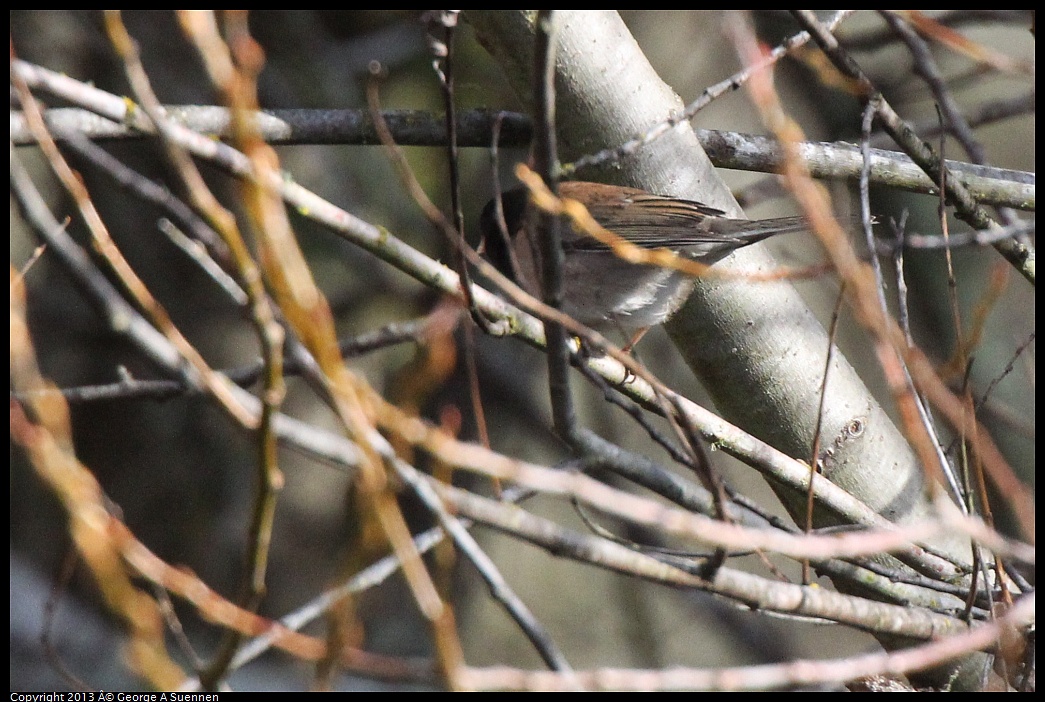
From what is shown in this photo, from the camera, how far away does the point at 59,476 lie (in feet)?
3.52

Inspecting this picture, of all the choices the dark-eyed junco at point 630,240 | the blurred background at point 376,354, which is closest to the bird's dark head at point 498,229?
the dark-eyed junco at point 630,240

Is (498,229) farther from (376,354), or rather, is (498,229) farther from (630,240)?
(376,354)

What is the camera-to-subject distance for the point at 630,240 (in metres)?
3.47

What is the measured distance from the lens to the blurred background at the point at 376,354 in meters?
4.88

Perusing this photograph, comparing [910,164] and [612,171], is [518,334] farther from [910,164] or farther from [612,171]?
[910,164]

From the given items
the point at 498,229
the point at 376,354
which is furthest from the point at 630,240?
the point at 376,354

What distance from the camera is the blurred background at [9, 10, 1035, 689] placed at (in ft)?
16.0

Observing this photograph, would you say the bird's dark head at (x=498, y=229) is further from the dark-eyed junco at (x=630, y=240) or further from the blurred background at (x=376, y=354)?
the blurred background at (x=376, y=354)

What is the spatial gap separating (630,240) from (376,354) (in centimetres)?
263

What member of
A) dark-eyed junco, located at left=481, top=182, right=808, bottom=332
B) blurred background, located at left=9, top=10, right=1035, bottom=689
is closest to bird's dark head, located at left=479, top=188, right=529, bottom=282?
dark-eyed junco, located at left=481, top=182, right=808, bottom=332

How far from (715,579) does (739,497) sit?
545mm

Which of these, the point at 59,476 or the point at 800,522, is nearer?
the point at 59,476
